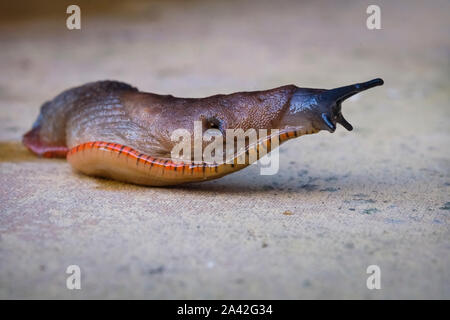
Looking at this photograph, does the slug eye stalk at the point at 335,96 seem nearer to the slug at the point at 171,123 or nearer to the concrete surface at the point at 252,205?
the slug at the point at 171,123

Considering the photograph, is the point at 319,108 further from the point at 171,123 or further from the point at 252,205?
the point at 171,123

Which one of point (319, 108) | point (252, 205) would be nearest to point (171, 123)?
point (252, 205)

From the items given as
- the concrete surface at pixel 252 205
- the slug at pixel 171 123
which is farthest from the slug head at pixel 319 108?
the concrete surface at pixel 252 205

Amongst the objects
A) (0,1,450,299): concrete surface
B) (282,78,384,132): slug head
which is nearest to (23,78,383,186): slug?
(282,78,384,132): slug head

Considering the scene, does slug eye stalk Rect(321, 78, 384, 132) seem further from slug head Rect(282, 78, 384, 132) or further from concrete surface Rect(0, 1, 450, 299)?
concrete surface Rect(0, 1, 450, 299)

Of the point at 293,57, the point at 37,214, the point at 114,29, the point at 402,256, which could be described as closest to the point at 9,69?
the point at 114,29

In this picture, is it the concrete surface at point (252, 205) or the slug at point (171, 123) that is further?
the slug at point (171, 123)

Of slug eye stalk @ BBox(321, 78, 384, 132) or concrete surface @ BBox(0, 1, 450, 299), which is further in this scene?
slug eye stalk @ BBox(321, 78, 384, 132)
